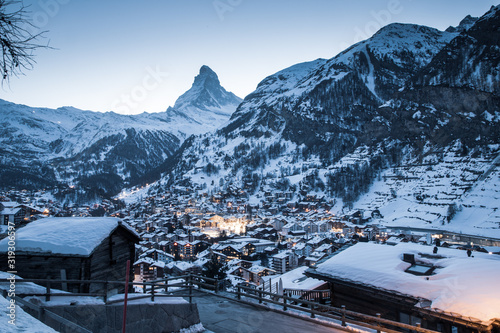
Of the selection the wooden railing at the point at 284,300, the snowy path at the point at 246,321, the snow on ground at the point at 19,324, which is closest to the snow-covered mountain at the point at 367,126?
the wooden railing at the point at 284,300

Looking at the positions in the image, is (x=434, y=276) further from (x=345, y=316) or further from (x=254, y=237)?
(x=254, y=237)

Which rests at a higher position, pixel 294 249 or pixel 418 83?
pixel 418 83

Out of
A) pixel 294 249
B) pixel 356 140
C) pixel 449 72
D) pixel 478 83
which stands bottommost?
pixel 294 249

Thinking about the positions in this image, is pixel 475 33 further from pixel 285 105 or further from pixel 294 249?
pixel 294 249

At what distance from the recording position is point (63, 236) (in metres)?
10.9

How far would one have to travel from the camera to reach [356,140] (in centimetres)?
14962

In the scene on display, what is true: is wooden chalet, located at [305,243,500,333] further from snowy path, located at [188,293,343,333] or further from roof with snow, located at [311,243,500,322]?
snowy path, located at [188,293,343,333]

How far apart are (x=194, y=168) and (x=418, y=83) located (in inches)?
5027

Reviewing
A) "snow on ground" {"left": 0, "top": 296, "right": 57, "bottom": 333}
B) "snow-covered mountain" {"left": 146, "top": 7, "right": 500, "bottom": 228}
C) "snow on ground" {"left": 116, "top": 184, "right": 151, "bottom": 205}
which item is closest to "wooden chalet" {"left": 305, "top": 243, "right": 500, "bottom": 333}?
"snow on ground" {"left": 0, "top": 296, "right": 57, "bottom": 333}

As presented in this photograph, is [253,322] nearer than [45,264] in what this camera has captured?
Yes

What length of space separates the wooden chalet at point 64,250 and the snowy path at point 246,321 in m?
4.48

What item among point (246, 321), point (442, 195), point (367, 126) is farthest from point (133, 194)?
point (246, 321)

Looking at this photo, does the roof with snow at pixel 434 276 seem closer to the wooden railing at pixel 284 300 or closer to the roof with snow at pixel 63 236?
the wooden railing at pixel 284 300

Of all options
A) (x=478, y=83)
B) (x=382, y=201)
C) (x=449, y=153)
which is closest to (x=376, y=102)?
(x=478, y=83)
